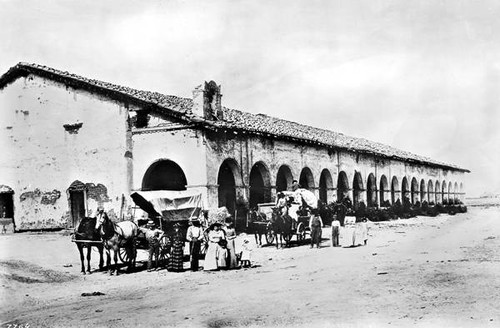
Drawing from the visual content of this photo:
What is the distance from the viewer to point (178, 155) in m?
19.8

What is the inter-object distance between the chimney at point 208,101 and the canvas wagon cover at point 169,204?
457 cm

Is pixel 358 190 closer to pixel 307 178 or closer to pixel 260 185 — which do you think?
pixel 307 178

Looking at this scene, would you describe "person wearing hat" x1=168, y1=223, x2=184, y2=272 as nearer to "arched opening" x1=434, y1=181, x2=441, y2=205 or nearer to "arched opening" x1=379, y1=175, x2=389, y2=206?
"arched opening" x1=379, y1=175, x2=389, y2=206

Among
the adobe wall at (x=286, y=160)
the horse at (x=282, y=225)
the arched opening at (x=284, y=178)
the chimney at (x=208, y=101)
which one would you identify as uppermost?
the chimney at (x=208, y=101)

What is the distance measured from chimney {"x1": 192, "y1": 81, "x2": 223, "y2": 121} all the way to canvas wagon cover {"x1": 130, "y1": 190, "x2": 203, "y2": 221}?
4566 mm

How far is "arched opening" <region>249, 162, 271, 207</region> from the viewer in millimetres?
23297

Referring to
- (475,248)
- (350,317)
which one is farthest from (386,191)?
(350,317)

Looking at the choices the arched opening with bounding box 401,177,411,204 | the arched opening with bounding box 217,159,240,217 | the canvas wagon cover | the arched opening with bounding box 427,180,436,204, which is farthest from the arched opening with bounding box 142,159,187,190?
the arched opening with bounding box 427,180,436,204

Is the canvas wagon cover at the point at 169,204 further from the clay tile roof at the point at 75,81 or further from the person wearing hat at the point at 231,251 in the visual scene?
the clay tile roof at the point at 75,81

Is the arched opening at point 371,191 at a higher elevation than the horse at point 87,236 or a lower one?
higher

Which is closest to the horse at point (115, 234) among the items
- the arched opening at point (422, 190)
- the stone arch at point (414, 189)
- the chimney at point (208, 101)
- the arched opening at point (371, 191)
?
the chimney at point (208, 101)

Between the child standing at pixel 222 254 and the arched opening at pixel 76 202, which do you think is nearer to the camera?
the child standing at pixel 222 254

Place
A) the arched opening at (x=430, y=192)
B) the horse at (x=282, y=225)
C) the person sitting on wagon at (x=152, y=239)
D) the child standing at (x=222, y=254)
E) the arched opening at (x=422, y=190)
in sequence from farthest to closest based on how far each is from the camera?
1. the arched opening at (x=430, y=192)
2. the arched opening at (x=422, y=190)
3. the horse at (x=282, y=225)
4. the person sitting on wagon at (x=152, y=239)
5. the child standing at (x=222, y=254)

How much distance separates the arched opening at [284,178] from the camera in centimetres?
2536
